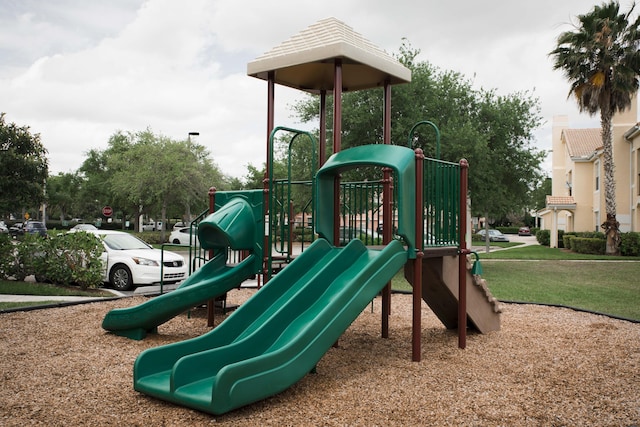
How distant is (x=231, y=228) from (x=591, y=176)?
121 ft

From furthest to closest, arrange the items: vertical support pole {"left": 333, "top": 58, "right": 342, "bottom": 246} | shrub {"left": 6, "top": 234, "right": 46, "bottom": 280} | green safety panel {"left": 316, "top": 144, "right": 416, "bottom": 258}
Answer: shrub {"left": 6, "top": 234, "right": 46, "bottom": 280} → vertical support pole {"left": 333, "top": 58, "right": 342, "bottom": 246} → green safety panel {"left": 316, "top": 144, "right": 416, "bottom": 258}

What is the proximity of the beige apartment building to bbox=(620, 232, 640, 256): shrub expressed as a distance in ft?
12.6

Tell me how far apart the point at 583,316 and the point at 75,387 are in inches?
316

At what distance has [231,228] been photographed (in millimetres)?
7348

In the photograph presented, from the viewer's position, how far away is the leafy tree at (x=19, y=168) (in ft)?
56.7

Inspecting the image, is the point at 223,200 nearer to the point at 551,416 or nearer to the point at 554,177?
the point at 551,416

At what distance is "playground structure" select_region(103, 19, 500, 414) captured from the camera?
4.85 meters

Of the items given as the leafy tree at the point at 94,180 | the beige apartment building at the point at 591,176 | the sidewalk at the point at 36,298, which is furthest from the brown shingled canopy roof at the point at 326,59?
the leafy tree at the point at 94,180

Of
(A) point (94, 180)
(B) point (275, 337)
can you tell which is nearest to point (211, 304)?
(B) point (275, 337)

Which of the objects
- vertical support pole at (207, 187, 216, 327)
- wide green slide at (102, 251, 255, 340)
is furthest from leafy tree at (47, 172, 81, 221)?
wide green slide at (102, 251, 255, 340)

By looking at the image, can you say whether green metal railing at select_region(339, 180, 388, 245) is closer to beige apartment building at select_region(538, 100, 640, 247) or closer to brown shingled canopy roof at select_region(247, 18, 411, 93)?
brown shingled canopy roof at select_region(247, 18, 411, 93)

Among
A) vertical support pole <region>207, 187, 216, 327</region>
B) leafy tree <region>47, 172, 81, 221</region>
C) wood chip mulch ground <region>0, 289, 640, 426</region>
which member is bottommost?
wood chip mulch ground <region>0, 289, 640, 426</region>

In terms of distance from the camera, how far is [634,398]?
5105 mm

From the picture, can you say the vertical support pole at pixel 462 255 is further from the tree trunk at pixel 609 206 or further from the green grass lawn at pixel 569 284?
the tree trunk at pixel 609 206
